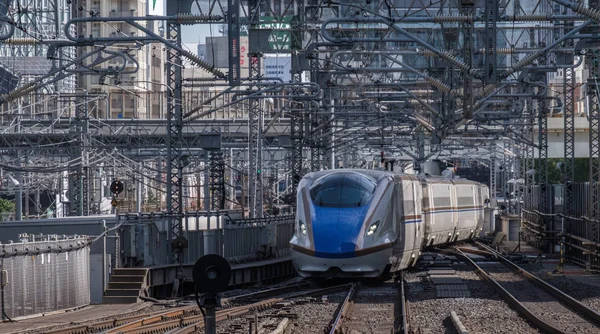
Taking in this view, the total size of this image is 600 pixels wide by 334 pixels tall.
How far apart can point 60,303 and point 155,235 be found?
695 centimetres

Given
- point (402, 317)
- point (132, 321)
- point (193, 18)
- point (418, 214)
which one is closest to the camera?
point (132, 321)

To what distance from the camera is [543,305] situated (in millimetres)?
22250

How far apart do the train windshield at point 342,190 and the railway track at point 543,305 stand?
148 inches

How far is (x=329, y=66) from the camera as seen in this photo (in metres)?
38.5

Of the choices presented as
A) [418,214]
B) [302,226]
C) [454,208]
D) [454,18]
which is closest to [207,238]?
[418,214]

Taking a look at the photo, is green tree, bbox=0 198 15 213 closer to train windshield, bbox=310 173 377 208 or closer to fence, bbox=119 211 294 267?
fence, bbox=119 211 294 267

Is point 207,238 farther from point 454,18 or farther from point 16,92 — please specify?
point 454,18

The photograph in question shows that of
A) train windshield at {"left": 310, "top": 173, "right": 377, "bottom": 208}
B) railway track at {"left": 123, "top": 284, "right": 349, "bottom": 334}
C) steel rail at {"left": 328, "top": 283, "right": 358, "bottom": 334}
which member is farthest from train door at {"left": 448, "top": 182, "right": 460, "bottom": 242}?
railway track at {"left": 123, "top": 284, "right": 349, "bottom": 334}

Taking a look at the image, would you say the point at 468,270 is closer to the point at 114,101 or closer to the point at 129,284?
the point at 129,284

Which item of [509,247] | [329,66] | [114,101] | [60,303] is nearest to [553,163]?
[114,101]

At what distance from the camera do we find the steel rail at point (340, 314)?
1765 centimetres

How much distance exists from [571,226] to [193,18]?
2049 centimetres

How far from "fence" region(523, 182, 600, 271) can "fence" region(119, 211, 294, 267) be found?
962cm

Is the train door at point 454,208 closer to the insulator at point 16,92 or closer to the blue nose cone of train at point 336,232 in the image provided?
the blue nose cone of train at point 336,232
